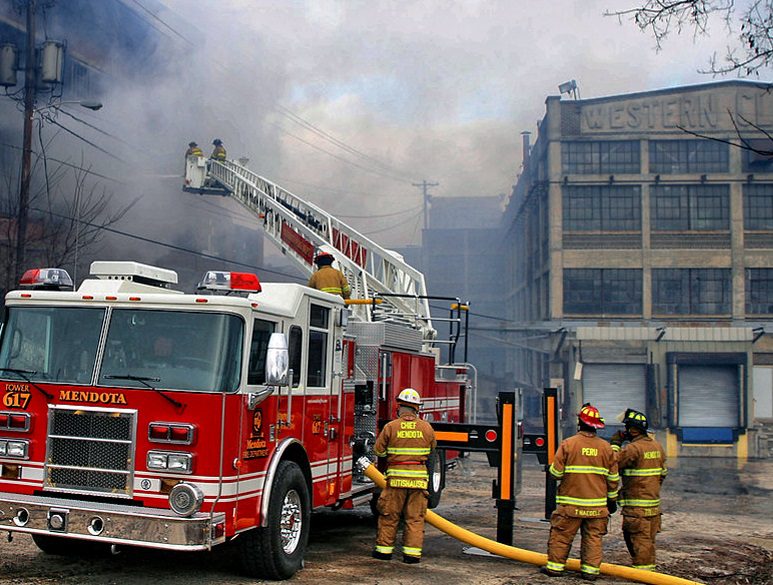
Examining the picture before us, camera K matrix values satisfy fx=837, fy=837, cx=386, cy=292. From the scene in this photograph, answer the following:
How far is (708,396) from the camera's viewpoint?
2767cm

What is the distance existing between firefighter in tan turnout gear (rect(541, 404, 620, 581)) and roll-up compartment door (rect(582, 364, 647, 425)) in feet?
73.5

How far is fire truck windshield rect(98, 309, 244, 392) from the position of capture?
5.74 m

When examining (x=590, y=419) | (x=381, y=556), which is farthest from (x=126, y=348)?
(x=590, y=419)

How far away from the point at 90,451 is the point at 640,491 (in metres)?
4.57

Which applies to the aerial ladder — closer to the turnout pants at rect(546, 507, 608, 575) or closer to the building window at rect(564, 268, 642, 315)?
the turnout pants at rect(546, 507, 608, 575)

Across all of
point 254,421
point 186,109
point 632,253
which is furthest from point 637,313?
point 254,421

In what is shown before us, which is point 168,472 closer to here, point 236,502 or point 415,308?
point 236,502

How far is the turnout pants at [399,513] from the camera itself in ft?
23.9

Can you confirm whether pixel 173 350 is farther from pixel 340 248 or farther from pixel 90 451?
pixel 340 248

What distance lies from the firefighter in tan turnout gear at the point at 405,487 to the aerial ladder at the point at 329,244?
228 cm

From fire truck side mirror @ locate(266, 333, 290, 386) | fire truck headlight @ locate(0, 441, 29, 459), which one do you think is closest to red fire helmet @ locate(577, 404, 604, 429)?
fire truck side mirror @ locate(266, 333, 290, 386)

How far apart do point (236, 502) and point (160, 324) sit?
1.36 m

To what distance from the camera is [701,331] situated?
2778cm

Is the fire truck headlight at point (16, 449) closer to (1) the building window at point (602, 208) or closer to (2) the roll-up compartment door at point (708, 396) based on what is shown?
(2) the roll-up compartment door at point (708, 396)
